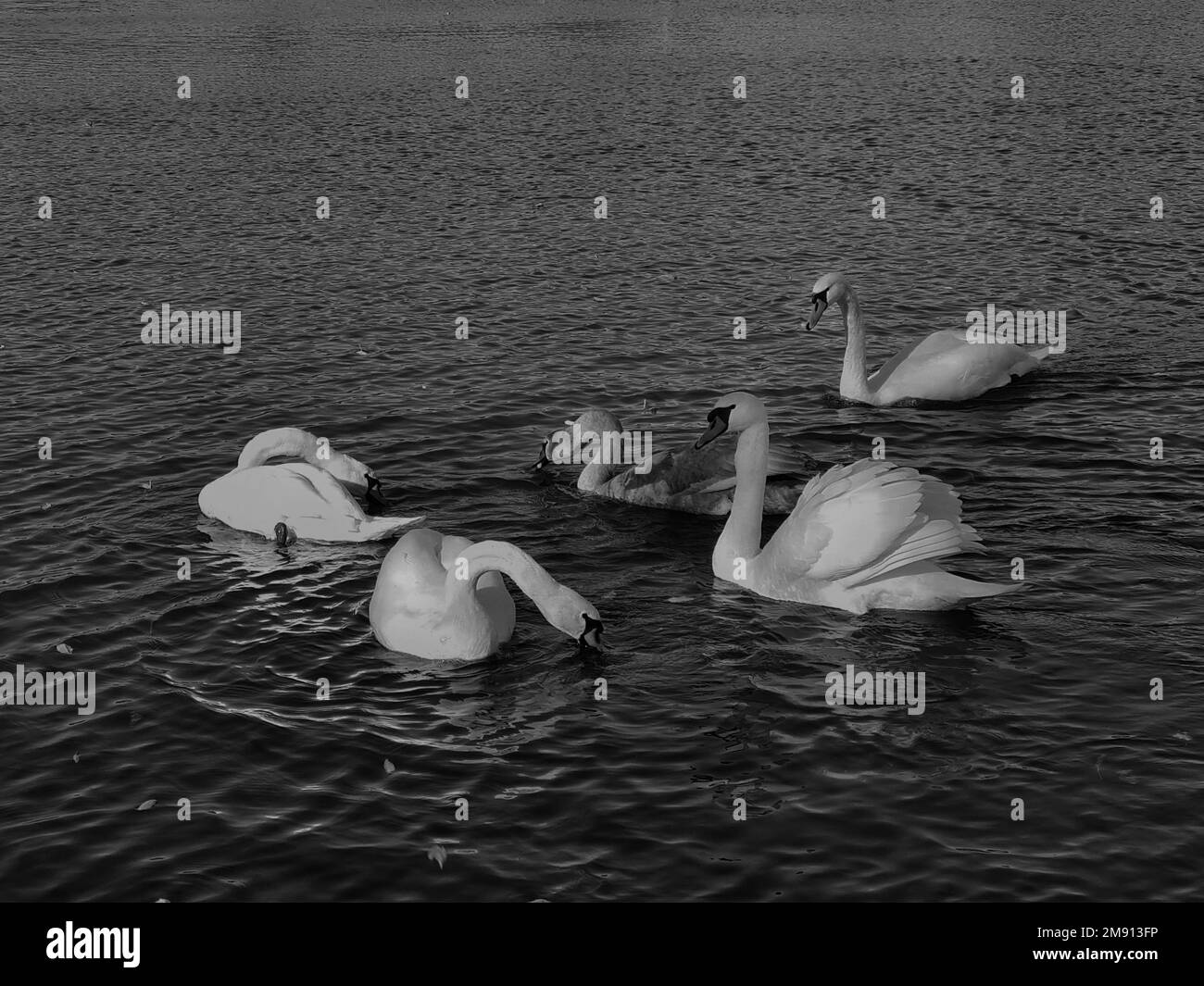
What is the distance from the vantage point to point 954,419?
69.4ft

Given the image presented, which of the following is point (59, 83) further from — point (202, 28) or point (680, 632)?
point (680, 632)

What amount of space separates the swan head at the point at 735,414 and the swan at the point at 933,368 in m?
5.40

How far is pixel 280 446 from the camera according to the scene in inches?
728

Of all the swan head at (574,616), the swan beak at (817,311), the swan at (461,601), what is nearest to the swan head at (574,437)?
the swan at (461,601)

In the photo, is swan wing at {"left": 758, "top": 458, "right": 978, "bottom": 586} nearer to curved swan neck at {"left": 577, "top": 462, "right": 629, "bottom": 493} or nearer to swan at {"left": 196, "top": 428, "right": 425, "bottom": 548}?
curved swan neck at {"left": 577, "top": 462, "right": 629, "bottom": 493}

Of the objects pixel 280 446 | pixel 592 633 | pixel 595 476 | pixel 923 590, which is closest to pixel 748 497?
pixel 923 590

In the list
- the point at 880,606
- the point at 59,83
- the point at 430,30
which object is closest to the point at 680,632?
the point at 880,606

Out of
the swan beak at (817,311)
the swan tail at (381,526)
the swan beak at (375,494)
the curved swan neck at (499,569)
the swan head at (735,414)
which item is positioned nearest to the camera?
the curved swan neck at (499,569)

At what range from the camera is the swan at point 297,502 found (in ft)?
56.1

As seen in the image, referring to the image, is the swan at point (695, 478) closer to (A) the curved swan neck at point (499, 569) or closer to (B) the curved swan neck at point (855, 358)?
(B) the curved swan neck at point (855, 358)

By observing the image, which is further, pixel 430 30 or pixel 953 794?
pixel 430 30

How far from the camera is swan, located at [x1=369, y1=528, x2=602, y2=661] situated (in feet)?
46.3

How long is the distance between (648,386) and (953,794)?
11.4 metres

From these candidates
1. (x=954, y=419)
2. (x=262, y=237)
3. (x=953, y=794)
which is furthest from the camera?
(x=262, y=237)
